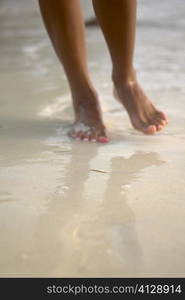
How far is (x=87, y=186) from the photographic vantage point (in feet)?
4.61

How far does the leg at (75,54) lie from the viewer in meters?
1.81

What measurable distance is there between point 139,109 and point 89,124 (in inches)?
7.6

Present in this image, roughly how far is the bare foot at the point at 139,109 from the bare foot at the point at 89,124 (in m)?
0.10

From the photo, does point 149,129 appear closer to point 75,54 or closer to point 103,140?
point 103,140

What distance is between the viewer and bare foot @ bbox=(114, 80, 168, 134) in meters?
1.85

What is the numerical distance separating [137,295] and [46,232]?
0.27m

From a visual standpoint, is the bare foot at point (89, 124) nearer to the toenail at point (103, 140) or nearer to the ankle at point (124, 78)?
the toenail at point (103, 140)

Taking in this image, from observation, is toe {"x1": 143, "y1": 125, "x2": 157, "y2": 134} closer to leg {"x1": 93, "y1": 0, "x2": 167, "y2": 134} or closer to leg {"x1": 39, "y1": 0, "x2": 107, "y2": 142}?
leg {"x1": 93, "y1": 0, "x2": 167, "y2": 134}

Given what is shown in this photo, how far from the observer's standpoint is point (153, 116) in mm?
1885

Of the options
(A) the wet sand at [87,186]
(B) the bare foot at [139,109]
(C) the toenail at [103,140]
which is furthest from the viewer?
(B) the bare foot at [139,109]

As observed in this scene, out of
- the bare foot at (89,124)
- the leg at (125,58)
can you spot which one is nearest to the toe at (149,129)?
the leg at (125,58)

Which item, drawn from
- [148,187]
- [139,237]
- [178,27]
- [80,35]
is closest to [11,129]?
[80,35]

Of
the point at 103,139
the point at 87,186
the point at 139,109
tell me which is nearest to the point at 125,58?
the point at 139,109

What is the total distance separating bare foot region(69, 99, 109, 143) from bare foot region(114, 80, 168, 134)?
101mm
